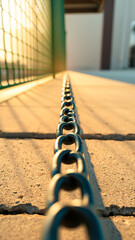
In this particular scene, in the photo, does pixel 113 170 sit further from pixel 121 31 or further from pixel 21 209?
pixel 121 31

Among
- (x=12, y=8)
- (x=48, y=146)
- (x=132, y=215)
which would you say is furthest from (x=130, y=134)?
(x=12, y=8)

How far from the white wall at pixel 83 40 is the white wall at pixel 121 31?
1723 millimetres

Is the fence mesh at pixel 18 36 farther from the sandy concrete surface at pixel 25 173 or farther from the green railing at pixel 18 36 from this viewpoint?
the sandy concrete surface at pixel 25 173

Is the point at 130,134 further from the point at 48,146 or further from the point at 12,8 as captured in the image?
the point at 12,8

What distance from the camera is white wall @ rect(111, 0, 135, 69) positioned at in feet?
45.6

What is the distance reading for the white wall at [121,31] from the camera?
13.9 meters

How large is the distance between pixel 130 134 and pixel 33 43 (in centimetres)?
299

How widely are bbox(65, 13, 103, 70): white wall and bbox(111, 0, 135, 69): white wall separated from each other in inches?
67.8

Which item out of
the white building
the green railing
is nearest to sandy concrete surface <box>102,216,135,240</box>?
the green railing

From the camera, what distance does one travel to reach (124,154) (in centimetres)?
87

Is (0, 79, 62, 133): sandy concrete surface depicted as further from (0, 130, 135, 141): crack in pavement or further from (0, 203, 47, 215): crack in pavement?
(0, 203, 47, 215): crack in pavement

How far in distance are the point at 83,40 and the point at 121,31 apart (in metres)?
3.30

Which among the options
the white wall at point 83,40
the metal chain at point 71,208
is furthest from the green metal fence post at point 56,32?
the white wall at point 83,40

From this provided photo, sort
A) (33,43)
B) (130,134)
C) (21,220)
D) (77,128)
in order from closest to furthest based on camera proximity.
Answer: (21,220) < (77,128) < (130,134) < (33,43)
